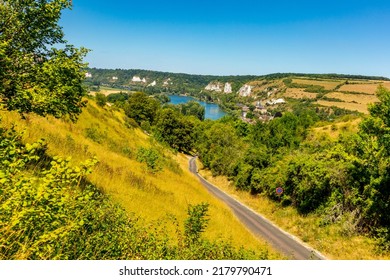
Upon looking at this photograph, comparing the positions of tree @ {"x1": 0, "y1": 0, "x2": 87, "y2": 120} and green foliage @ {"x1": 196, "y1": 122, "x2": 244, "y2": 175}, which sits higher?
tree @ {"x1": 0, "y1": 0, "x2": 87, "y2": 120}

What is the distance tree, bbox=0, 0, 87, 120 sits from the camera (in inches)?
363

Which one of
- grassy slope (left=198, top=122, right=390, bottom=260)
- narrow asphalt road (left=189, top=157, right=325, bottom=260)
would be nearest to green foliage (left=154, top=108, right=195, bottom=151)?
grassy slope (left=198, top=122, right=390, bottom=260)

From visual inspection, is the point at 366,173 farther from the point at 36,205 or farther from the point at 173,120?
the point at 173,120

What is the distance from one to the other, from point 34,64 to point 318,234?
2739 centimetres

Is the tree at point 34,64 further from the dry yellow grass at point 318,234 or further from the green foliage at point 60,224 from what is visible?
the dry yellow grass at point 318,234

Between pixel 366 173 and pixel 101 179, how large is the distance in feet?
75.3

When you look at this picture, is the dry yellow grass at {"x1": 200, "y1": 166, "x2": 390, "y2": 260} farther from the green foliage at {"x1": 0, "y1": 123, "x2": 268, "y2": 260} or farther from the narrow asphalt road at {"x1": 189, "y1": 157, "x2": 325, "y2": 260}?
the green foliage at {"x1": 0, "y1": 123, "x2": 268, "y2": 260}

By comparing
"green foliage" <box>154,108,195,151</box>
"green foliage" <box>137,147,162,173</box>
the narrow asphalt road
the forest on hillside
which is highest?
the forest on hillside

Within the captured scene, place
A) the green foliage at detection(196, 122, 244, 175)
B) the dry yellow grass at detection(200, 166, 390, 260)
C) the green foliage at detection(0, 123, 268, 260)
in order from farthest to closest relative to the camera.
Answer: the green foliage at detection(196, 122, 244, 175) < the dry yellow grass at detection(200, 166, 390, 260) < the green foliage at detection(0, 123, 268, 260)

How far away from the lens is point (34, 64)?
995cm

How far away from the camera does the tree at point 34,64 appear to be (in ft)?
30.3

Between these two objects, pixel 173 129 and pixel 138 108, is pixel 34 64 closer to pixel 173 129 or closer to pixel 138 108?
pixel 173 129

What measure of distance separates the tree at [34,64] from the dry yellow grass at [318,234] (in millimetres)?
24018

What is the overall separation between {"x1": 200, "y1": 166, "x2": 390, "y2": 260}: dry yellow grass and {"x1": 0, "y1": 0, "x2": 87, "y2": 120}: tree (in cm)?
2402
